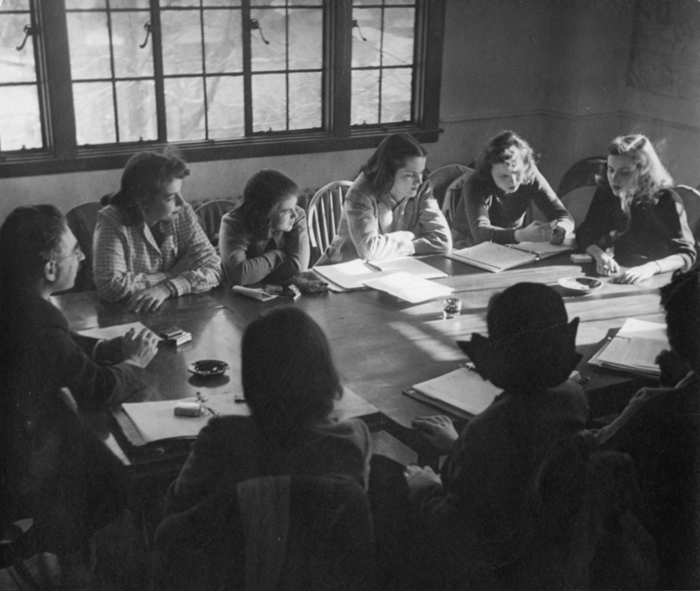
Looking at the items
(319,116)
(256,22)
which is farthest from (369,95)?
(256,22)

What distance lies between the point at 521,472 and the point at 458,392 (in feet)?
1.27

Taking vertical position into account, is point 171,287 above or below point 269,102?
below

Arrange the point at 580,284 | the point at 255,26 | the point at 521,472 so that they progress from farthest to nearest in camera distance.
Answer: the point at 255,26 → the point at 580,284 → the point at 521,472

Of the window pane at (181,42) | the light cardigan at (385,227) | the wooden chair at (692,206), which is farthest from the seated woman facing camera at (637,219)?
the window pane at (181,42)

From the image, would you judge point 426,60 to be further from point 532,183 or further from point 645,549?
point 645,549

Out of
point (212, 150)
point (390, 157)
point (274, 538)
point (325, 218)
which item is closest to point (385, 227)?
point (390, 157)

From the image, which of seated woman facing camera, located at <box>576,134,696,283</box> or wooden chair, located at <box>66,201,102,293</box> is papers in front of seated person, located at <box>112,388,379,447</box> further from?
wooden chair, located at <box>66,201,102,293</box>

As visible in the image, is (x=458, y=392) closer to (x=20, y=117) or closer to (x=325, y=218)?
(x=325, y=218)

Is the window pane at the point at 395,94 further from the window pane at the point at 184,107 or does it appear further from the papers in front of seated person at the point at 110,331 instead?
the papers in front of seated person at the point at 110,331

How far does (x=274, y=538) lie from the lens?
138cm

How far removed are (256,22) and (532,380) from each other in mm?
2561

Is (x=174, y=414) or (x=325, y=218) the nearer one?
(x=174, y=414)

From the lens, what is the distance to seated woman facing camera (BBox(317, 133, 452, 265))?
3053 mm

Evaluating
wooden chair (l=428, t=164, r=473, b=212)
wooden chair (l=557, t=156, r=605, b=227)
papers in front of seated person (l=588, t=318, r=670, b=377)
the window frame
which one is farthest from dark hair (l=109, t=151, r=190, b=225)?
wooden chair (l=557, t=156, r=605, b=227)
